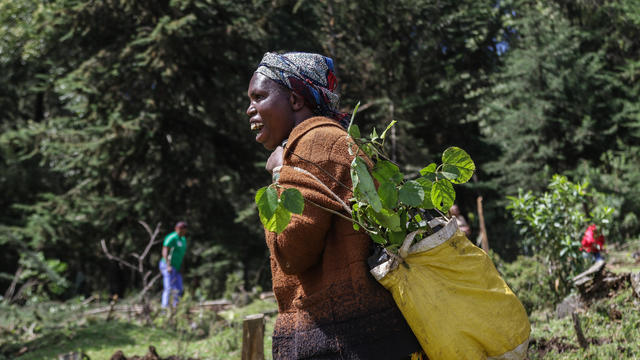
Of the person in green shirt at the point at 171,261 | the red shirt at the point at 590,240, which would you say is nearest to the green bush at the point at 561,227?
the red shirt at the point at 590,240

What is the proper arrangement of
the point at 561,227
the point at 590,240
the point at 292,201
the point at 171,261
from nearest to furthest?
the point at 292,201 → the point at 561,227 → the point at 590,240 → the point at 171,261

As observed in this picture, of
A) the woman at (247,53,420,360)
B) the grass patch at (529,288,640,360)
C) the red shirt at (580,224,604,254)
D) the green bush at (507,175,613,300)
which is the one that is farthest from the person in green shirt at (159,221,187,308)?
the woman at (247,53,420,360)

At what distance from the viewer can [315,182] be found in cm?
170

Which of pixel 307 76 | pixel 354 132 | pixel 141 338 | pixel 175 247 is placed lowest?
pixel 141 338

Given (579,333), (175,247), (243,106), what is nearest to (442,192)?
(579,333)

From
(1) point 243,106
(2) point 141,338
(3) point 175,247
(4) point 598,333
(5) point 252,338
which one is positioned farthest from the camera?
(1) point 243,106

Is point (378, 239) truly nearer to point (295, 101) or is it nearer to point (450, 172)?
point (450, 172)

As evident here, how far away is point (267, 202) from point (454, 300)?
0.61 metres

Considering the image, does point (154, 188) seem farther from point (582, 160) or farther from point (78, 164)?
point (582, 160)

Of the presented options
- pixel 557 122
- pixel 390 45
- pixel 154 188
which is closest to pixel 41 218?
pixel 154 188

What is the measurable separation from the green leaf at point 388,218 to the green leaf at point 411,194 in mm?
56

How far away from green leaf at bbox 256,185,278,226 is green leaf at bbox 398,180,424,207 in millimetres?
379

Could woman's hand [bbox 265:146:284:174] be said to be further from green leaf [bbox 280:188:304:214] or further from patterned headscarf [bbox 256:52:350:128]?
green leaf [bbox 280:188:304:214]

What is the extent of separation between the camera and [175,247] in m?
A: 10.4
